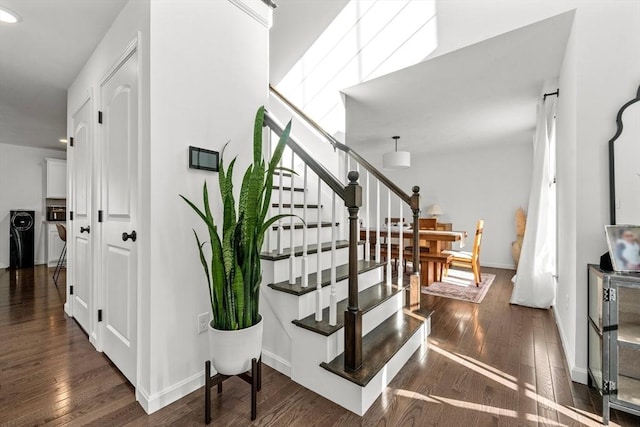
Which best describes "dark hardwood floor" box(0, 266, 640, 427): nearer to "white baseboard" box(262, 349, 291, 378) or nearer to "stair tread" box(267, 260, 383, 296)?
"white baseboard" box(262, 349, 291, 378)

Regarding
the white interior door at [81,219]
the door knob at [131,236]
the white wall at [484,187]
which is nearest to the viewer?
the door knob at [131,236]

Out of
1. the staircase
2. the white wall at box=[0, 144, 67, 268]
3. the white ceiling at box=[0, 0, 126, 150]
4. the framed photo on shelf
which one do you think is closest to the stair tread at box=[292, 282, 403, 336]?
the staircase

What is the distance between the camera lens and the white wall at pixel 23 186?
17.3 feet

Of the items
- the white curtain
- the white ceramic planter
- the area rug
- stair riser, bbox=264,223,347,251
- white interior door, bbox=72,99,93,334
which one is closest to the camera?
the white ceramic planter

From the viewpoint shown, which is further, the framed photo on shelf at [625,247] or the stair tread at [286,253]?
the stair tread at [286,253]

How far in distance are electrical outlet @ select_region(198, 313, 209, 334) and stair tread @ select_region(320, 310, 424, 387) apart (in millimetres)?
729

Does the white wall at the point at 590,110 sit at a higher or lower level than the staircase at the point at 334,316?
higher

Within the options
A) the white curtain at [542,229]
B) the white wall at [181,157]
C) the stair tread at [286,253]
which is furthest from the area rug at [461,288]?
the white wall at [181,157]

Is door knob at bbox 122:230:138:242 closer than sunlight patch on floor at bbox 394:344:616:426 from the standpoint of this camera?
No

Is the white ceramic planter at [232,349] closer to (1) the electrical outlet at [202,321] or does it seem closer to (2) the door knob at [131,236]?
(1) the electrical outlet at [202,321]

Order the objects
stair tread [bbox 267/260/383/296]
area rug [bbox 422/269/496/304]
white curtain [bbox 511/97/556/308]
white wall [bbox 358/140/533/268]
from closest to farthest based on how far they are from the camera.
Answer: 1. stair tread [bbox 267/260/383/296]
2. white curtain [bbox 511/97/556/308]
3. area rug [bbox 422/269/496/304]
4. white wall [bbox 358/140/533/268]

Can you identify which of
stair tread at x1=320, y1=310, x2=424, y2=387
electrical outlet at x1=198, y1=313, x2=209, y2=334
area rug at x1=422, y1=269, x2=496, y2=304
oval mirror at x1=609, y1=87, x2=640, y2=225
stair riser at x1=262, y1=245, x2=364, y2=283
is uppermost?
oval mirror at x1=609, y1=87, x2=640, y2=225

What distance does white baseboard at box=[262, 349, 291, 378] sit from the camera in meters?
1.84

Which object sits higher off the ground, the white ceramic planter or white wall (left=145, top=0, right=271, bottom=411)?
white wall (left=145, top=0, right=271, bottom=411)
